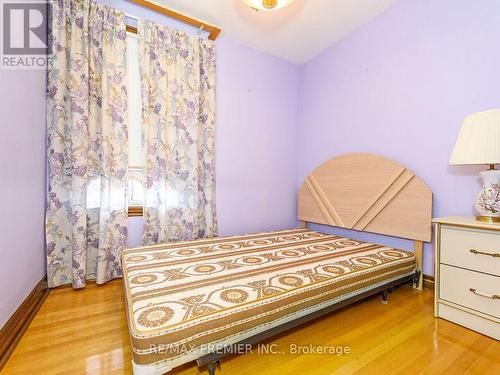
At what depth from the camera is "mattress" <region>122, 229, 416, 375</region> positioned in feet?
3.07

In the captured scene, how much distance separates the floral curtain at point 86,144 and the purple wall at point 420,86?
90.2 inches

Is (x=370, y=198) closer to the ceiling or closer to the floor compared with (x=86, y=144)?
closer to the floor

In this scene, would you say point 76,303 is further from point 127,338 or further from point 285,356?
point 285,356

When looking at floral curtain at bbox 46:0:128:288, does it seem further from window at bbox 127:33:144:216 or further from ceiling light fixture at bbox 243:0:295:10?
ceiling light fixture at bbox 243:0:295:10

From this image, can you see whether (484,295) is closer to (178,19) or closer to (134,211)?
(134,211)

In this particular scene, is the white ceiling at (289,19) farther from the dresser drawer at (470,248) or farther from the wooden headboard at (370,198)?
the dresser drawer at (470,248)

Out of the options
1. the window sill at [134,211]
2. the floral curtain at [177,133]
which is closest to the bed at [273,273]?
the floral curtain at [177,133]

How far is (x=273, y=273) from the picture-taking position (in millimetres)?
1471

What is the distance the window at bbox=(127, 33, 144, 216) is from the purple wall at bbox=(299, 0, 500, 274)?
211 centimetres

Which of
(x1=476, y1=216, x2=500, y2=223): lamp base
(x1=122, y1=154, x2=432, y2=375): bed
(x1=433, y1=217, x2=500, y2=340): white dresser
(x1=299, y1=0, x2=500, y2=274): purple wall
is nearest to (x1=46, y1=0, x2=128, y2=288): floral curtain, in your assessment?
(x1=122, y1=154, x2=432, y2=375): bed

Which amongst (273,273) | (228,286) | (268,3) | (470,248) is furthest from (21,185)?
(470,248)

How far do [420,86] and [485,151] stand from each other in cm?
95

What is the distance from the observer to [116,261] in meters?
2.12

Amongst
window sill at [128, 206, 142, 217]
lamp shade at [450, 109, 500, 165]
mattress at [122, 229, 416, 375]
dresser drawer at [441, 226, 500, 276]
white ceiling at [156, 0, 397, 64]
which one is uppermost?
white ceiling at [156, 0, 397, 64]
